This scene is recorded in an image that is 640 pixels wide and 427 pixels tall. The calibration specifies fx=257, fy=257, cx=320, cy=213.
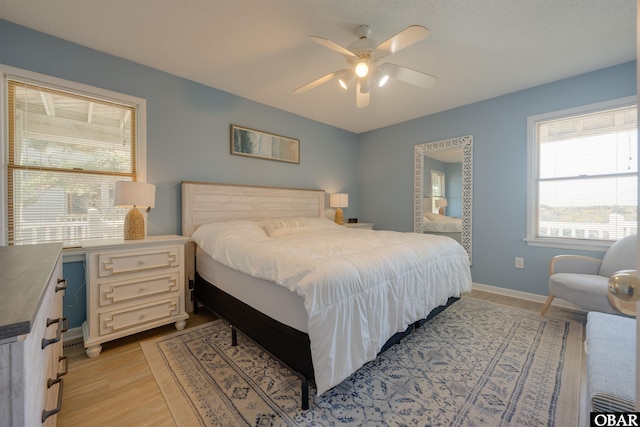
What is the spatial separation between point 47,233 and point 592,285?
15.4 ft

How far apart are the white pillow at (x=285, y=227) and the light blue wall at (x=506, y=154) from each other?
7.36ft

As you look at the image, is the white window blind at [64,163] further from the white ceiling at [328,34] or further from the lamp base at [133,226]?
the white ceiling at [328,34]

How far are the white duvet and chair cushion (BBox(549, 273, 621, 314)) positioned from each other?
0.92m

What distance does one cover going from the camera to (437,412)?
4.71ft

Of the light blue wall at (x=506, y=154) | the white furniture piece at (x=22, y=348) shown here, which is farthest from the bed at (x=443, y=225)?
the white furniture piece at (x=22, y=348)

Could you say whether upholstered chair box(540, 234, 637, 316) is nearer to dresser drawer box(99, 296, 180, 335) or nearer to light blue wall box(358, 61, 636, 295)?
light blue wall box(358, 61, 636, 295)

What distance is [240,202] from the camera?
3.30 meters

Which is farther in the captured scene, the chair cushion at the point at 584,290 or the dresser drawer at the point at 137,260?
the chair cushion at the point at 584,290

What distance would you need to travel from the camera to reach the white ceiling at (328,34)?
1872 millimetres

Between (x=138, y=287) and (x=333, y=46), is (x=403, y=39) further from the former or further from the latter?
(x=138, y=287)

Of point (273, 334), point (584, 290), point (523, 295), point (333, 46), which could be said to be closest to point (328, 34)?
point (333, 46)

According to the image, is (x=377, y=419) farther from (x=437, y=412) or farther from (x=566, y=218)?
(x=566, y=218)

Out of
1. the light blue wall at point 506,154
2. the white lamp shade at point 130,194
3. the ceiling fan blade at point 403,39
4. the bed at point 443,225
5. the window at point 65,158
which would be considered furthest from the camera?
the bed at point 443,225

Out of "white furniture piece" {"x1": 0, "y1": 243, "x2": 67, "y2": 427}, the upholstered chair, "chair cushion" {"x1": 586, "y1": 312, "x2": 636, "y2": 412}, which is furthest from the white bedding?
"white furniture piece" {"x1": 0, "y1": 243, "x2": 67, "y2": 427}
